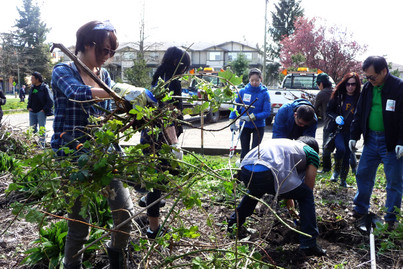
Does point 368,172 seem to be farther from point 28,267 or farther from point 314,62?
point 314,62

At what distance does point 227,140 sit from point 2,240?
788cm

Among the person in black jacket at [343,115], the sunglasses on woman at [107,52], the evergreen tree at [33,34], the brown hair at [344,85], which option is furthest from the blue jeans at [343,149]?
the evergreen tree at [33,34]

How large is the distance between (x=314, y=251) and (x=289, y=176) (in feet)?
2.28

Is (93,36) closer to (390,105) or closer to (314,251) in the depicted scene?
(314,251)

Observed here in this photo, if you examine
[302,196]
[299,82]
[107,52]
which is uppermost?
[299,82]

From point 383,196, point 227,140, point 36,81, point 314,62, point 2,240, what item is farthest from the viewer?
point 314,62

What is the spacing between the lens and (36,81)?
873 cm

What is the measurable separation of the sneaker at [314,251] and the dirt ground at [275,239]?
39 millimetres

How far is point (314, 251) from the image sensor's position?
3.16 metres

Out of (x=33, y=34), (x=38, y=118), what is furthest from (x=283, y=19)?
(x=38, y=118)

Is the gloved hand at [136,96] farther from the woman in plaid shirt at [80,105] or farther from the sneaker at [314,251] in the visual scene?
the sneaker at [314,251]

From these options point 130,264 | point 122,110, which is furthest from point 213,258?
point 130,264

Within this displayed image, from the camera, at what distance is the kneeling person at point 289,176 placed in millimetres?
3145

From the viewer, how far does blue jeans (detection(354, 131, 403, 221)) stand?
383 centimetres
